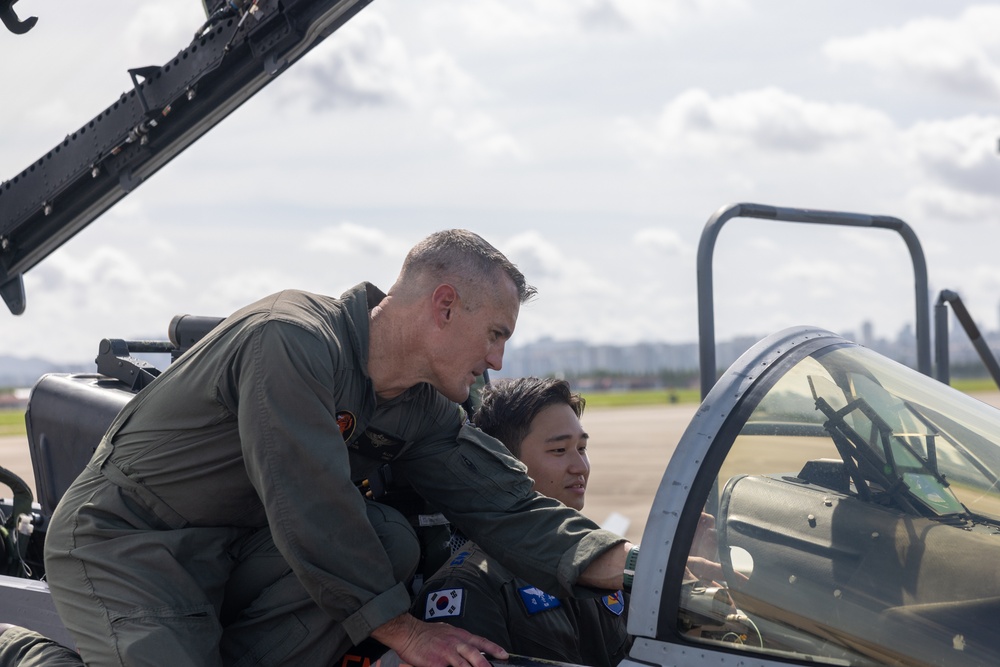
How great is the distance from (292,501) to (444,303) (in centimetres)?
51

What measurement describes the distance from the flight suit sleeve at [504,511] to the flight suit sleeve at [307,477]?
34 cm

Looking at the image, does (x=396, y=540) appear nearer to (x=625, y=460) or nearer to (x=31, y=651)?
(x=31, y=651)

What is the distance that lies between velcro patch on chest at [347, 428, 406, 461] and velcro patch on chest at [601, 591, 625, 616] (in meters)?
0.61

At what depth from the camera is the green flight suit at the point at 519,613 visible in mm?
2051

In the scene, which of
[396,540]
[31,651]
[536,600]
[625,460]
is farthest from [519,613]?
[625,460]

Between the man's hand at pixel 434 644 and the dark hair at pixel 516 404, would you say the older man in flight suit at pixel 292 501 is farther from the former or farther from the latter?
the dark hair at pixel 516 404

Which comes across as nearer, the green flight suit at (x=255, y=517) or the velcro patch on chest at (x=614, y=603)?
the green flight suit at (x=255, y=517)

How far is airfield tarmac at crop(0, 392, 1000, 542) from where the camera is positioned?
10992mm

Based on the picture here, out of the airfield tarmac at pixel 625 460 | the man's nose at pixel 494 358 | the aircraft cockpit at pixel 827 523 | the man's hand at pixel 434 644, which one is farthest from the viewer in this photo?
the airfield tarmac at pixel 625 460

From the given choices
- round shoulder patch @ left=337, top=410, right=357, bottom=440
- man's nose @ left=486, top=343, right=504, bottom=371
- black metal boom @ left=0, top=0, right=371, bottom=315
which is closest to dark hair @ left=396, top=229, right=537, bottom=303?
man's nose @ left=486, top=343, right=504, bottom=371

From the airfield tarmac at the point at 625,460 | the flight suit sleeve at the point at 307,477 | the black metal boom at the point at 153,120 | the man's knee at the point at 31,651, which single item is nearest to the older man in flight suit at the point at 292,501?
the flight suit sleeve at the point at 307,477

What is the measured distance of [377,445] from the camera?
7.60 feet

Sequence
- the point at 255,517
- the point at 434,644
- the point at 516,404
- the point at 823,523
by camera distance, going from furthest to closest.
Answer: the point at 516,404
the point at 255,517
the point at 434,644
the point at 823,523

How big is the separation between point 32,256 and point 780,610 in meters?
3.65
